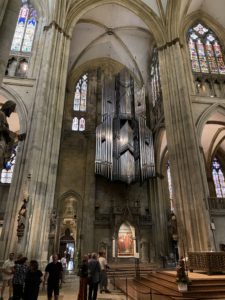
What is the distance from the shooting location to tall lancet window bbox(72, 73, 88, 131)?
63.3 ft

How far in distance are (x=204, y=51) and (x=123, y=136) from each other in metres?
8.50

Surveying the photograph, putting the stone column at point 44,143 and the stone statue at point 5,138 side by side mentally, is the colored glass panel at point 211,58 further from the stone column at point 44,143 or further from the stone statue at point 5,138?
the stone statue at point 5,138

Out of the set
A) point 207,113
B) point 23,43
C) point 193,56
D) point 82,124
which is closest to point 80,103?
point 82,124

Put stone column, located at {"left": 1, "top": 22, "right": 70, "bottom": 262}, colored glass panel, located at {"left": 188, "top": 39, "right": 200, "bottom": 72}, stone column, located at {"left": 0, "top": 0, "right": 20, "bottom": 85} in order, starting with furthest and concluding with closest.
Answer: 1. colored glass panel, located at {"left": 188, "top": 39, "right": 200, "bottom": 72}
2. stone column, located at {"left": 1, "top": 22, "right": 70, "bottom": 262}
3. stone column, located at {"left": 0, "top": 0, "right": 20, "bottom": 85}

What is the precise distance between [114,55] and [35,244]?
1856cm

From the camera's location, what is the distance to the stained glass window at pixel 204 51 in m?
16.0

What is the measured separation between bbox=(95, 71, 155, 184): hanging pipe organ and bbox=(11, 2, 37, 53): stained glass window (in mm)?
6915

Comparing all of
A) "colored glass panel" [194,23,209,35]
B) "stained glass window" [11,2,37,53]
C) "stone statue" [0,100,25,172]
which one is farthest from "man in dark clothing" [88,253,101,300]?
"colored glass panel" [194,23,209,35]

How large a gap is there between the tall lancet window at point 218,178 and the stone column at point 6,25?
1874cm

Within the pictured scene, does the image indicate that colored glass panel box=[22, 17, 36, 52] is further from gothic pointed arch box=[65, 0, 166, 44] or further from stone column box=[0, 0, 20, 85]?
stone column box=[0, 0, 20, 85]

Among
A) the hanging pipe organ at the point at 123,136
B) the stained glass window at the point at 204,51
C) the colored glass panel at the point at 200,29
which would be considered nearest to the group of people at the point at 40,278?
the hanging pipe organ at the point at 123,136

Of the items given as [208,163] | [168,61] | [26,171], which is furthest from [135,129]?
[26,171]

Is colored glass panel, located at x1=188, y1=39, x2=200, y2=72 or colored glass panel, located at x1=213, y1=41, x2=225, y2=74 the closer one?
colored glass panel, located at x1=188, y1=39, x2=200, y2=72

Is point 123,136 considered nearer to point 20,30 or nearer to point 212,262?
point 20,30
